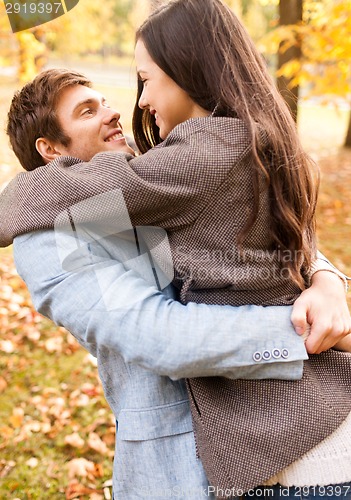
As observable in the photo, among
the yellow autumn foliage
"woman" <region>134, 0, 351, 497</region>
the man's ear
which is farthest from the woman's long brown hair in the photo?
the yellow autumn foliage

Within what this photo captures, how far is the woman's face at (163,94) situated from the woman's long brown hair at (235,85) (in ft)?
0.07

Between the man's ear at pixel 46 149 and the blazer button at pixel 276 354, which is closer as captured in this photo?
the blazer button at pixel 276 354

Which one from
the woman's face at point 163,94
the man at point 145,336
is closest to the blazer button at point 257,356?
the man at point 145,336

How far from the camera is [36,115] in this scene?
73.9 inches

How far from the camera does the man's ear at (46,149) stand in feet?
6.09

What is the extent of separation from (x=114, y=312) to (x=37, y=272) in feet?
0.86

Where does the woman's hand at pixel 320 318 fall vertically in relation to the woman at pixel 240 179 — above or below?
below

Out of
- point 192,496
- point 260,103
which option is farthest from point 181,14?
point 192,496

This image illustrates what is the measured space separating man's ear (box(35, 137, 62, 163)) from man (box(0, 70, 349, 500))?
40 cm

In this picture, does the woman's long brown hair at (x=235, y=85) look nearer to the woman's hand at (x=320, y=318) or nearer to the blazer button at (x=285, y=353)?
the woman's hand at (x=320, y=318)

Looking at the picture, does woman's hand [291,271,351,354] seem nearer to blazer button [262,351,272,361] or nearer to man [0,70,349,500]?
man [0,70,349,500]

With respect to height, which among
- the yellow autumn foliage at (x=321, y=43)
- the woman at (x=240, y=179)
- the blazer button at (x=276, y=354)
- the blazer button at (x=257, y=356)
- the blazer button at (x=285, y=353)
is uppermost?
the woman at (x=240, y=179)

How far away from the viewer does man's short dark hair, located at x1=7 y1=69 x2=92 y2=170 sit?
1859mm

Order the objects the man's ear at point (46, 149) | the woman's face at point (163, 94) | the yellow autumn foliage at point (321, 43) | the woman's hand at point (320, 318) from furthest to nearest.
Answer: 1. the yellow autumn foliage at point (321, 43)
2. the man's ear at point (46, 149)
3. the woman's face at point (163, 94)
4. the woman's hand at point (320, 318)
